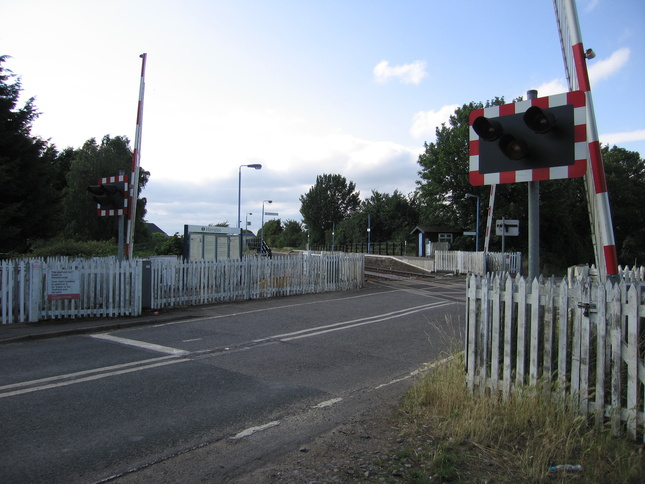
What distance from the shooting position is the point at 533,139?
4.58m

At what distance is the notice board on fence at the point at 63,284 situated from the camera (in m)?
10.6

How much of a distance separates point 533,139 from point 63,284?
10.1 m

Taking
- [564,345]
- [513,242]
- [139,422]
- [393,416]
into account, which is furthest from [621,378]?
[513,242]

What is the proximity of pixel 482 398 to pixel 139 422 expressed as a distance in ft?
10.8

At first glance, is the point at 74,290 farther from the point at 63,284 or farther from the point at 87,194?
the point at 87,194

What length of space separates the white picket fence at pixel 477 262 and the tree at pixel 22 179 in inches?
878

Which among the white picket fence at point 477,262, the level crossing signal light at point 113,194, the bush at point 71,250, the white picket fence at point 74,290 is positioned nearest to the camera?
the white picket fence at point 74,290

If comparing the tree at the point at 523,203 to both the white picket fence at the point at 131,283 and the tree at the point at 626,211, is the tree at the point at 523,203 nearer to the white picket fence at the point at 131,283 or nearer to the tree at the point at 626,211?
the tree at the point at 626,211

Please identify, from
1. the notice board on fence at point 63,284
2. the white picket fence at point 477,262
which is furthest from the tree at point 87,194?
the notice board on fence at point 63,284

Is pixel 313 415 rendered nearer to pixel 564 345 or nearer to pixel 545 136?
pixel 564 345

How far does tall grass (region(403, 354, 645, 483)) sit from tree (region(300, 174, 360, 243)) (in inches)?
3912

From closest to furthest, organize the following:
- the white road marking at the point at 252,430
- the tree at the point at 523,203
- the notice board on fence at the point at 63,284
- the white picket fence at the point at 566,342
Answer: the white picket fence at the point at 566,342
the white road marking at the point at 252,430
the notice board on fence at the point at 63,284
the tree at the point at 523,203

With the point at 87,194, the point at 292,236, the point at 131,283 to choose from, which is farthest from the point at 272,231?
the point at 131,283

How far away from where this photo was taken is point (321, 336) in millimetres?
9242
